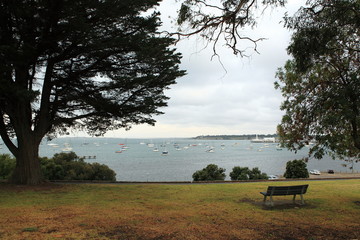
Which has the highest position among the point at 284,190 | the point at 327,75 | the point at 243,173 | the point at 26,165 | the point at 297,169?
the point at 327,75

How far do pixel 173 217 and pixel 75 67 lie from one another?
30.3 feet

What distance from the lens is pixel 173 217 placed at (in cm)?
658

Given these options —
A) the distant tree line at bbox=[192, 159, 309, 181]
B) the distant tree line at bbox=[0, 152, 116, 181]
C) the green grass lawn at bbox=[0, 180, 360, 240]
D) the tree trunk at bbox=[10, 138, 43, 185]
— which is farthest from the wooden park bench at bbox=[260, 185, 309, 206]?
the distant tree line at bbox=[0, 152, 116, 181]

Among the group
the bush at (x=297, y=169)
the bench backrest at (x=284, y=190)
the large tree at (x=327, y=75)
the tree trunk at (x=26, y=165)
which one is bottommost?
the bush at (x=297, y=169)

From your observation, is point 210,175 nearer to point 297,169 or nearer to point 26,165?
point 297,169

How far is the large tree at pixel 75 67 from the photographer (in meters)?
10.1

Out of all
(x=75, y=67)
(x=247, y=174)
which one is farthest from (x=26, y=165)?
(x=247, y=174)

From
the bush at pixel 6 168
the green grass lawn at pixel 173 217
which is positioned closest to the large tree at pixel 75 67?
the green grass lawn at pixel 173 217

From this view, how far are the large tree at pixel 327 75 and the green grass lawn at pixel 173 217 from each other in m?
1.74

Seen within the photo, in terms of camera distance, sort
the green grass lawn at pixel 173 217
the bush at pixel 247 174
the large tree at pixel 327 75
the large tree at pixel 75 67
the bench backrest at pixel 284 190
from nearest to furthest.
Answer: the green grass lawn at pixel 173 217
the large tree at pixel 327 75
the bench backrest at pixel 284 190
the large tree at pixel 75 67
the bush at pixel 247 174

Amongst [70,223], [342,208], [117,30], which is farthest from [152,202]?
[117,30]

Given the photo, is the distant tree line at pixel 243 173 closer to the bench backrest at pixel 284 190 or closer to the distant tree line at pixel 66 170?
the distant tree line at pixel 66 170

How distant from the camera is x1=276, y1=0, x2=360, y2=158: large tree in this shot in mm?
6297

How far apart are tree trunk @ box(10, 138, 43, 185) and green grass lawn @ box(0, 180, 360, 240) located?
224 cm
